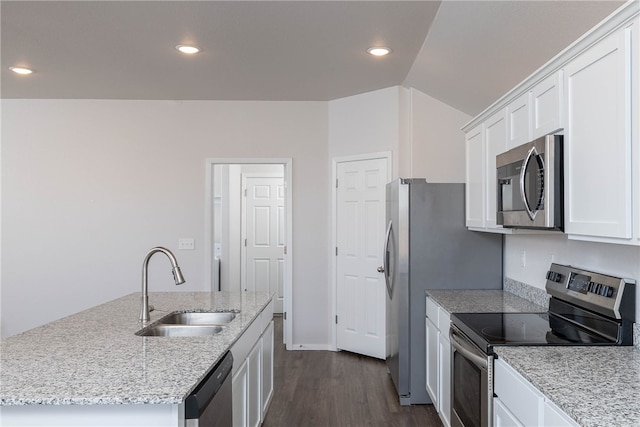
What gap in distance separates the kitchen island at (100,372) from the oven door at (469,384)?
3.62 ft

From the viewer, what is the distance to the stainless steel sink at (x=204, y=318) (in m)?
2.66

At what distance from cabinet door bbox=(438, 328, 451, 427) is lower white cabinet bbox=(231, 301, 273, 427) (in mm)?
1117

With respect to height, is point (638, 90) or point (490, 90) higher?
point (490, 90)

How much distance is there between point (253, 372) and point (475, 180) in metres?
1.88

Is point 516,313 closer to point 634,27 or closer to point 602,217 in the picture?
point 602,217

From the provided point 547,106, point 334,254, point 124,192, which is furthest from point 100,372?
point 124,192

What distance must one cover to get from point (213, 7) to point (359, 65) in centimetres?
141

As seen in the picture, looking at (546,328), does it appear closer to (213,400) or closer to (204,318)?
(213,400)

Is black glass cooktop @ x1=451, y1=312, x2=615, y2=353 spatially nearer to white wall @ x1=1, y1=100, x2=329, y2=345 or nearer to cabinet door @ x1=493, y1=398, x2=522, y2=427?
cabinet door @ x1=493, y1=398, x2=522, y2=427

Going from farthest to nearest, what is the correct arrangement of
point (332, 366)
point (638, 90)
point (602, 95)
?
1. point (332, 366)
2. point (602, 95)
3. point (638, 90)

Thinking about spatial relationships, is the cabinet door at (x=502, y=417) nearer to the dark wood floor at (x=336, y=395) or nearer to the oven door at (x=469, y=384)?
the oven door at (x=469, y=384)

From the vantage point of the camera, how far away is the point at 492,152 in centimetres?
Result: 273

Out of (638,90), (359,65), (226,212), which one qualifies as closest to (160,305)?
(359,65)

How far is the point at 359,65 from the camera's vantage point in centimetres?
372
